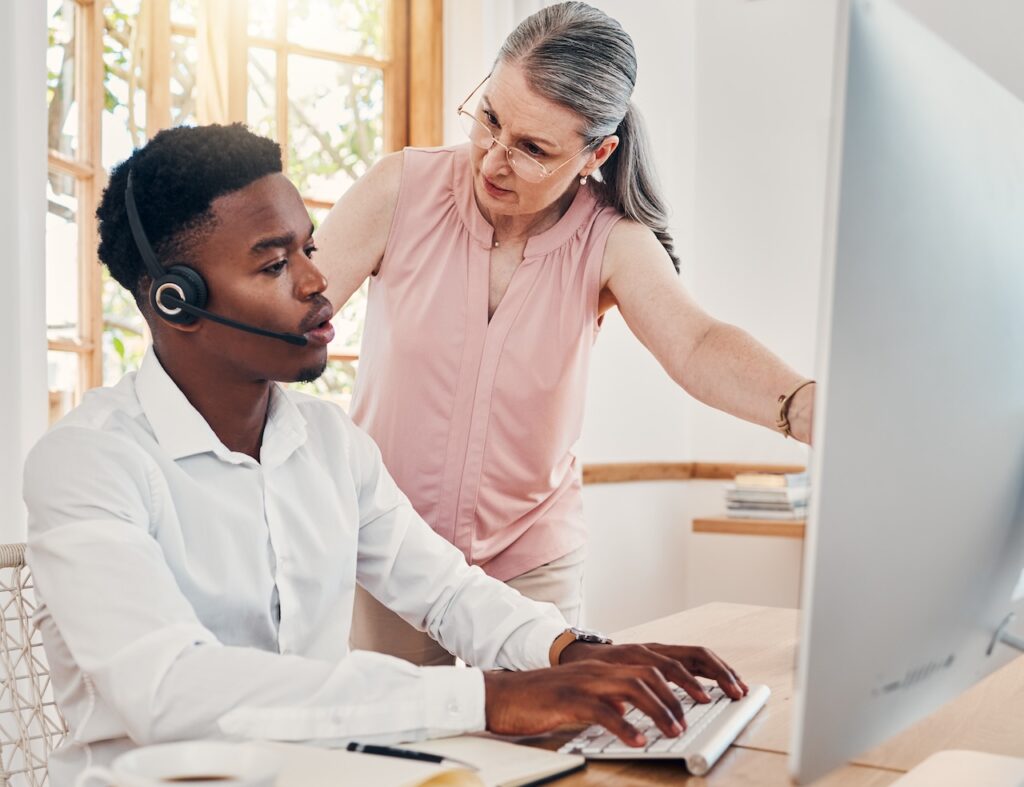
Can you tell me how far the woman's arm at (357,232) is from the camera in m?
1.64

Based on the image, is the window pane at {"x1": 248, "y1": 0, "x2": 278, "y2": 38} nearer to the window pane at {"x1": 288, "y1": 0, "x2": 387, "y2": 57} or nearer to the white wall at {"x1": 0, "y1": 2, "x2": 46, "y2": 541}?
the window pane at {"x1": 288, "y1": 0, "x2": 387, "y2": 57}

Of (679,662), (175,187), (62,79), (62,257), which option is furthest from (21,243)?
(679,662)

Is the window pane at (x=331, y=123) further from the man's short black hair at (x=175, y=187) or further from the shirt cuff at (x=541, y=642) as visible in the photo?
the shirt cuff at (x=541, y=642)

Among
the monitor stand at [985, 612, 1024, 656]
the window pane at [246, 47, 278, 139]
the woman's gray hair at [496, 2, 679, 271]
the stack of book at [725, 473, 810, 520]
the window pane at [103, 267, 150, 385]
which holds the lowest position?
the stack of book at [725, 473, 810, 520]

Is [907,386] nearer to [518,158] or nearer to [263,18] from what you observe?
[518,158]

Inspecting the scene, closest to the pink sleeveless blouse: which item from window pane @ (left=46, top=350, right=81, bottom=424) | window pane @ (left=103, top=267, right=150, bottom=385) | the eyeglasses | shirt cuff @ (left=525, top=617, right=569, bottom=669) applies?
the eyeglasses

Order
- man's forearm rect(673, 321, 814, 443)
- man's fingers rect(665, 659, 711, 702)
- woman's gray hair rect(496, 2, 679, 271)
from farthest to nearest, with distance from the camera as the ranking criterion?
woman's gray hair rect(496, 2, 679, 271), man's forearm rect(673, 321, 814, 443), man's fingers rect(665, 659, 711, 702)

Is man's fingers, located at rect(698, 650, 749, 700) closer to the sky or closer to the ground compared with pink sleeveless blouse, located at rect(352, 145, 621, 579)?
closer to the ground

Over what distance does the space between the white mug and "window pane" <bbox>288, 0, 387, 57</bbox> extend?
2.37 meters

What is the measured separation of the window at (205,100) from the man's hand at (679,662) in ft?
5.04

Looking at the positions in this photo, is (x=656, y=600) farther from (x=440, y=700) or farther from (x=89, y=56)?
(x=440, y=700)

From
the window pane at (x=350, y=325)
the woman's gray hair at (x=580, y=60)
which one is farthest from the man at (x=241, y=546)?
the window pane at (x=350, y=325)

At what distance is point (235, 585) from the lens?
1.13 m

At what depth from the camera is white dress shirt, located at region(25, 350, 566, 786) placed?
35.9 inches
